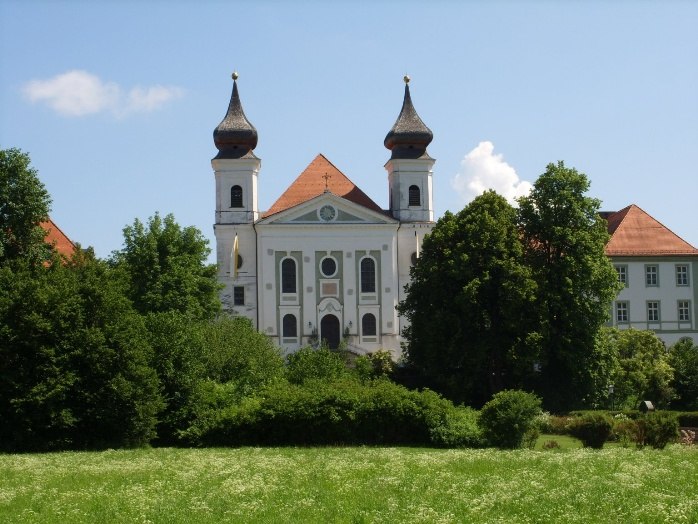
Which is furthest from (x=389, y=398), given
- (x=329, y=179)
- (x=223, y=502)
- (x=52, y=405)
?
(x=329, y=179)

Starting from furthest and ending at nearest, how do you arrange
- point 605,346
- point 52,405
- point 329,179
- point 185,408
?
1. point 329,179
2. point 605,346
3. point 185,408
4. point 52,405

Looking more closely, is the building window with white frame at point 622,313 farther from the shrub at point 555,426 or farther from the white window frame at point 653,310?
the shrub at point 555,426

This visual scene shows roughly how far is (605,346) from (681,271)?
74.8 feet

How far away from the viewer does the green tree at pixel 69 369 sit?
33.1 m

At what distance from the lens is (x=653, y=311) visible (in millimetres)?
67812

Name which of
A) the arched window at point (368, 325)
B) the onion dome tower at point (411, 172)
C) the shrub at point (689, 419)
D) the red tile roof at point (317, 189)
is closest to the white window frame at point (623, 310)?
the onion dome tower at point (411, 172)

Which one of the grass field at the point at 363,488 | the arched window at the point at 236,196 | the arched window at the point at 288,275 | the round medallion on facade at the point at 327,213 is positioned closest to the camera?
the grass field at the point at 363,488

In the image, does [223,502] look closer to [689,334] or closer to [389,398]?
[389,398]

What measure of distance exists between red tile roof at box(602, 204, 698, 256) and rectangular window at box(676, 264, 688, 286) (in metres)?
0.95

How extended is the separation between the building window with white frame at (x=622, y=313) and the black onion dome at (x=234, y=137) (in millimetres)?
26986

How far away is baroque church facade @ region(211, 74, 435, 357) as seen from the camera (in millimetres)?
65750

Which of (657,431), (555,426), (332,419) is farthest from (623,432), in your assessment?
(332,419)

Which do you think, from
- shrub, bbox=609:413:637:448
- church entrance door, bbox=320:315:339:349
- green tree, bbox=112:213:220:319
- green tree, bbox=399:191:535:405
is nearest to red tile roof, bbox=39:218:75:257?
green tree, bbox=112:213:220:319

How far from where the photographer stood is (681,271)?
68.2 meters
